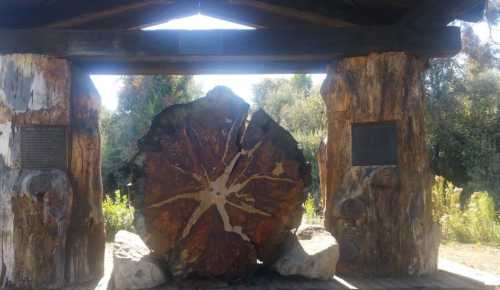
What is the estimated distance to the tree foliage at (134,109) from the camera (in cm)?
1638

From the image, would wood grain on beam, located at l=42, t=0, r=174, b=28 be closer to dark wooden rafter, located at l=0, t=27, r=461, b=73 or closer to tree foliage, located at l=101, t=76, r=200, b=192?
dark wooden rafter, located at l=0, t=27, r=461, b=73

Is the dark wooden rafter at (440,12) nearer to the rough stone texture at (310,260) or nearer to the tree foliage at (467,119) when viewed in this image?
the rough stone texture at (310,260)

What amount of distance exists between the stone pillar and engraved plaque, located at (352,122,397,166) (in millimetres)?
2333

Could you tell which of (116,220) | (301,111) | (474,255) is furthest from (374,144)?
(301,111)

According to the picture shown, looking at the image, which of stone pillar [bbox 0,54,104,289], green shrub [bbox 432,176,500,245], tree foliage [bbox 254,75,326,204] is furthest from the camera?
tree foliage [bbox 254,75,326,204]

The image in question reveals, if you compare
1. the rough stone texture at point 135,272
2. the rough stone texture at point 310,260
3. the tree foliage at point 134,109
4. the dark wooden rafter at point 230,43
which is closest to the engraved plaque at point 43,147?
the dark wooden rafter at point 230,43

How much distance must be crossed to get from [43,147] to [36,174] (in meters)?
0.23

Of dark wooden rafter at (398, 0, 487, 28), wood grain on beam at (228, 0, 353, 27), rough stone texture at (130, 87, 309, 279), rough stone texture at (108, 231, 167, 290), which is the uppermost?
wood grain on beam at (228, 0, 353, 27)

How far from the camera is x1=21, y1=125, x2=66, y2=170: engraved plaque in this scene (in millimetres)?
3572

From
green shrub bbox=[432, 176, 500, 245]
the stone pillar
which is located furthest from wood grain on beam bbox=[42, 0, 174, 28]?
green shrub bbox=[432, 176, 500, 245]

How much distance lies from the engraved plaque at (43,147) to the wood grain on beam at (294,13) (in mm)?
2025

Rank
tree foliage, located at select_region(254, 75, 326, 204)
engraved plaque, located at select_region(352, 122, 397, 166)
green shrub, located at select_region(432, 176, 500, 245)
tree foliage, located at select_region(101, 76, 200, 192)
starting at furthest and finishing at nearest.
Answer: tree foliage, located at select_region(101, 76, 200, 192), tree foliage, located at select_region(254, 75, 326, 204), green shrub, located at select_region(432, 176, 500, 245), engraved plaque, located at select_region(352, 122, 397, 166)

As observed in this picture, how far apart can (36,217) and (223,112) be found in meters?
1.65

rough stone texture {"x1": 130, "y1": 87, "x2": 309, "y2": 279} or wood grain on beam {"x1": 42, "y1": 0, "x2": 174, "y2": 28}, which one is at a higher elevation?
wood grain on beam {"x1": 42, "y1": 0, "x2": 174, "y2": 28}
